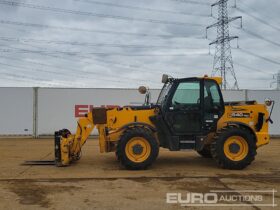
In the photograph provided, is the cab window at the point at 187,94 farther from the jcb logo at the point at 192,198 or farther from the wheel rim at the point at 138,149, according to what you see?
the jcb logo at the point at 192,198

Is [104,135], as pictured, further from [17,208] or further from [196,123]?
[17,208]

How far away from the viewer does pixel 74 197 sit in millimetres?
7781

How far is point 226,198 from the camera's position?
774cm

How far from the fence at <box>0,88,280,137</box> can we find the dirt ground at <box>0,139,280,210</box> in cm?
770

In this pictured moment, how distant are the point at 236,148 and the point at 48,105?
12286 millimetres

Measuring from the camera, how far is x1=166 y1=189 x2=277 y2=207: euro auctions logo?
7375 millimetres

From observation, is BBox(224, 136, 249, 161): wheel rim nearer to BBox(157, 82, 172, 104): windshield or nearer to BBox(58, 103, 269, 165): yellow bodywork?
BBox(58, 103, 269, 165): yellow bodywork

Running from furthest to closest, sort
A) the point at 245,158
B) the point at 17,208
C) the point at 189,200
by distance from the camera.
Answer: the point at 245,158 → the point at 189,200 → the point at 17,208

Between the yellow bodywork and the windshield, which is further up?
the windshield

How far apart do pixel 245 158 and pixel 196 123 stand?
1501 mm

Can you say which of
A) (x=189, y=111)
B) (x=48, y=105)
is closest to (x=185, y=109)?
(x=189, y=111)

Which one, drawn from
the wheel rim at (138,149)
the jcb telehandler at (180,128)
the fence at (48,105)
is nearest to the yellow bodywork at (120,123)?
the jcb telehandler at (180,128)

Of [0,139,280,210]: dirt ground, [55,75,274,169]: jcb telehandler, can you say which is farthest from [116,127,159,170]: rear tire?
[0,139,280,210]: dirt ground

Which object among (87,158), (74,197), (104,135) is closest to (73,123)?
(87,158)
